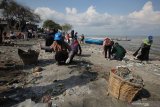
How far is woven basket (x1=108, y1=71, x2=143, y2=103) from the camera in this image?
288 inches

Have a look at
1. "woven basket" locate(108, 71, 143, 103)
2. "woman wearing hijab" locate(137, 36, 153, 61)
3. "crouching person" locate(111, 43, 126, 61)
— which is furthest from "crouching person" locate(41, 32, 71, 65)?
"woman wearing hijab" locate(137, 36, 153, 61)

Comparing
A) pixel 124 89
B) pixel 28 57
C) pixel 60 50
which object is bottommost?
pixel 124 89

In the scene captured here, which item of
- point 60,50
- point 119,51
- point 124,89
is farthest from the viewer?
point 119,51

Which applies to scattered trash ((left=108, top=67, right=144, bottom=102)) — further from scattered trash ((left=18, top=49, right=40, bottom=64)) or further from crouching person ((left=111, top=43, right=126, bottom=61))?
crouching person ((left=111, top=43, right=126, bottom=61))

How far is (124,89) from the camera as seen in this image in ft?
24.1

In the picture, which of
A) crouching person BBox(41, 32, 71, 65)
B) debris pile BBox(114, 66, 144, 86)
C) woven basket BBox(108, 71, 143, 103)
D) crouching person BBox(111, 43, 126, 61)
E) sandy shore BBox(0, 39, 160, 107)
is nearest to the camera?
sandy shore BBox(0, 39, 160, 107)

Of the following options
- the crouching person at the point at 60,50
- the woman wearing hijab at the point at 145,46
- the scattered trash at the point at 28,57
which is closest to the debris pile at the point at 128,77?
the crouching person at the point at 60,50

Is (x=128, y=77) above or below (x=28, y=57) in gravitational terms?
below

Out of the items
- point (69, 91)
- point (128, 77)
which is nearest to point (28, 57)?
point (69, 91)

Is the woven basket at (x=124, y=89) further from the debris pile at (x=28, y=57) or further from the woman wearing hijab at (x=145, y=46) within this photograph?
the woman wearing hijab at (x=145, y=46)

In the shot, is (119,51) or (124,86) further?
(119,51)

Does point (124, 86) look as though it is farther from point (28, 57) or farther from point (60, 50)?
point (28, 57)

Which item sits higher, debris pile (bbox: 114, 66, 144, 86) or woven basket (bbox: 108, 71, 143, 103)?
Result: debris pile (bbox: 114, 66, 144, 86)

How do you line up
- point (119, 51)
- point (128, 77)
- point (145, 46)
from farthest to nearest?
point (145, 46)
point (119, 51)
point (128, 77)
